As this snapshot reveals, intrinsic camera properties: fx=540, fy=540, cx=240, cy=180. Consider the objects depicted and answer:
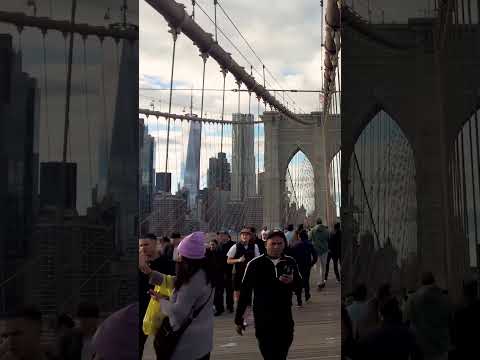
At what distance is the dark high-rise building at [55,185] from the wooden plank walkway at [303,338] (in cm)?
248

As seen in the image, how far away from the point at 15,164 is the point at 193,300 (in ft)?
2.98

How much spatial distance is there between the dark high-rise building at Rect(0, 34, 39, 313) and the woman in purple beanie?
0.74 meters

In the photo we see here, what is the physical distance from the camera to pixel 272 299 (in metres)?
2.46

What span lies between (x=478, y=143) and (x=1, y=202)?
1.30 m

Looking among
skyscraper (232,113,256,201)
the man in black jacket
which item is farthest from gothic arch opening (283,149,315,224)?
the man in black jacket

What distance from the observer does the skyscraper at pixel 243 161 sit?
61.4ft

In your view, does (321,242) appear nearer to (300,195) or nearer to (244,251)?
(244,251)

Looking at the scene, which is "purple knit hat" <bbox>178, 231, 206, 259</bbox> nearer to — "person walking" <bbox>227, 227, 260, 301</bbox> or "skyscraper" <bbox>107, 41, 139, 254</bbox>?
"skyscraper" <bbox>107, 41, 139, 254</bbox>

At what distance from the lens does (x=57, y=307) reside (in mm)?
1509

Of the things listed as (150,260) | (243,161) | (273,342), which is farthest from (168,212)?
(243,161)

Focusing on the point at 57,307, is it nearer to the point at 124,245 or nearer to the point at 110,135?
the point at 124,245

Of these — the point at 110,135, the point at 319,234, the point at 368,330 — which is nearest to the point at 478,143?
the point at 368,330

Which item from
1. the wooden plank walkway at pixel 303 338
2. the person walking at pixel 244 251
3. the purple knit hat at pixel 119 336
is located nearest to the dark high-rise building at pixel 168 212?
the wooden plank walkway at pixel 303 338

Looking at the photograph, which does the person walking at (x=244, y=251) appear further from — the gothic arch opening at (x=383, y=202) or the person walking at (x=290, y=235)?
the gothic arch opening at (x=383, y=202)
